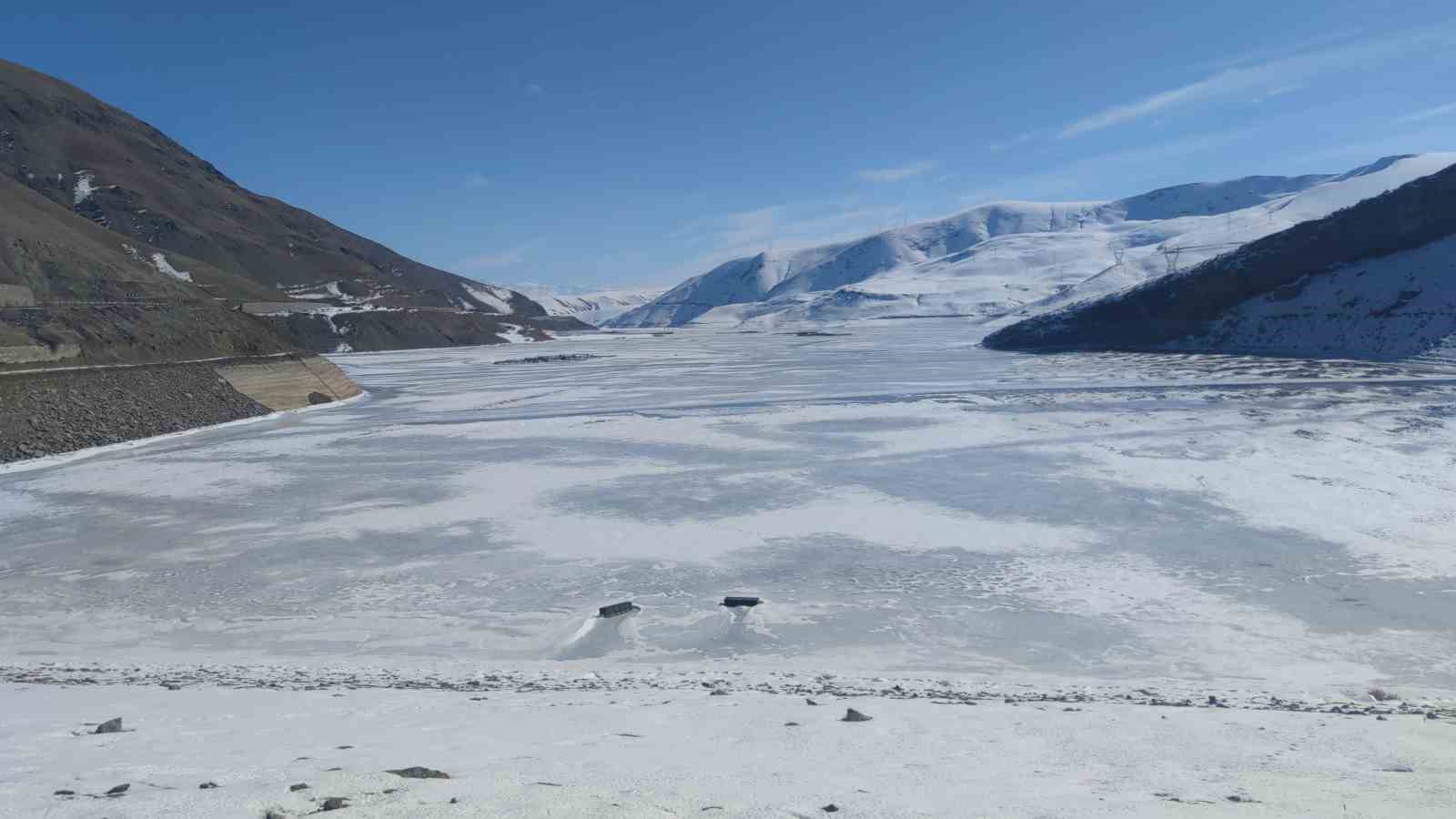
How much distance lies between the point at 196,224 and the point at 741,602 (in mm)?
151245

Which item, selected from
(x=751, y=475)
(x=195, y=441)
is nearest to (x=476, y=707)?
(x=751, y=475)

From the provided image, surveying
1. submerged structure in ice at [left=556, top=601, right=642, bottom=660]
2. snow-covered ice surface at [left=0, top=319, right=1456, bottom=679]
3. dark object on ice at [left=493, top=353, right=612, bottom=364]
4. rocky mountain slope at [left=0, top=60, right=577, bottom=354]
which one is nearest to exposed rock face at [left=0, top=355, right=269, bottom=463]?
snow-covered ice surface at [left=0, top=319, right=1456, bottom=679]

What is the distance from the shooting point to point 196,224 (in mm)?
141125

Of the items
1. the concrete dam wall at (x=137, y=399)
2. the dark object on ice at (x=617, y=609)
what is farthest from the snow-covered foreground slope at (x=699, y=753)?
the concrete dam wall at (x=137, y=399)

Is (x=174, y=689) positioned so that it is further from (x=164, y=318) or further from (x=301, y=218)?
(x=301, y=218)

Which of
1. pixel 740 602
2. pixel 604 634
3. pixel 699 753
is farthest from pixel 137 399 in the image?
pixel 699 753

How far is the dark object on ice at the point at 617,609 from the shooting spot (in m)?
13.7

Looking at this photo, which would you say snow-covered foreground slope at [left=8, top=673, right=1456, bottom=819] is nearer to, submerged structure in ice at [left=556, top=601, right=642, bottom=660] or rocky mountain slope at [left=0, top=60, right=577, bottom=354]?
submerged structure in ice at [left=556, top=601, right=642, bottom=660]

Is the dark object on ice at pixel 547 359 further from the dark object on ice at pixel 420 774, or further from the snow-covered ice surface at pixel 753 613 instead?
the dark object on ice at pixel 420 774

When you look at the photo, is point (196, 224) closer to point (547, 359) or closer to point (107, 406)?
point (547, 359)

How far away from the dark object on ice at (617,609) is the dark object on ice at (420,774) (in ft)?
21.5

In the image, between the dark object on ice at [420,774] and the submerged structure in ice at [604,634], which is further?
the submerged structure in ice at [604,634]

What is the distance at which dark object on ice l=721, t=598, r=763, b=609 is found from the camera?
45.7 feet

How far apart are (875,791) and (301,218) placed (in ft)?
633
